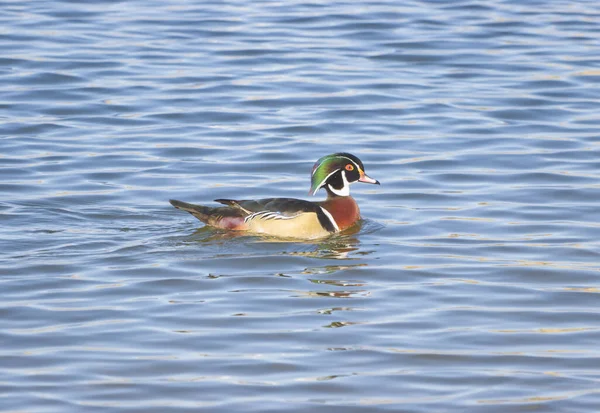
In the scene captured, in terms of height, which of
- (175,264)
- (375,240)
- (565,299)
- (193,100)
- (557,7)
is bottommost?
(565,299)

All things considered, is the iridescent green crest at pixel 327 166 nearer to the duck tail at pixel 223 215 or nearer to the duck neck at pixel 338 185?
the duck neck at pixel 338 185

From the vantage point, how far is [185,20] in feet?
74.9

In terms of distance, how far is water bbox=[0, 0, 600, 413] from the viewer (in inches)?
308

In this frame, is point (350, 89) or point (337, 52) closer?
point (350, 89)

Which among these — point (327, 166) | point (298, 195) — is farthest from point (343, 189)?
point (298, 195)

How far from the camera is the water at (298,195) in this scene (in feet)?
25.7

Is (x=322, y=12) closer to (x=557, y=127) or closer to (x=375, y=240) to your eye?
(x=557, y=127)

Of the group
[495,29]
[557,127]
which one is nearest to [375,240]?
[557,127]

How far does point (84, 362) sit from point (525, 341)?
2.97 metres

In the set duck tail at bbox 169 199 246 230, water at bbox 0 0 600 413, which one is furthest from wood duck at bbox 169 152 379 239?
water at bbox 0 0 600 413

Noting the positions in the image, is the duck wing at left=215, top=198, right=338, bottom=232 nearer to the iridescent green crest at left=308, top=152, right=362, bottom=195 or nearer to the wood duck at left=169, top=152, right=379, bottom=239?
the wood duck at left=169, top=152, right=379, bottom=239

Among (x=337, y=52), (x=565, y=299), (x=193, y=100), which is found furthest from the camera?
(x=337, y=52)

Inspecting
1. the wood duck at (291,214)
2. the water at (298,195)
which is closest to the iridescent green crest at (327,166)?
the wood duck at (291,214)

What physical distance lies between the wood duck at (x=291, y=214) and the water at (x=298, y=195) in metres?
0.20
